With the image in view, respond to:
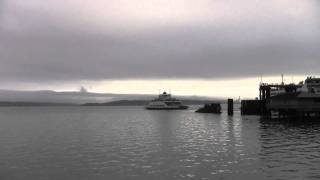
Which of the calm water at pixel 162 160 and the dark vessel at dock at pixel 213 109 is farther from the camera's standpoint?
the dark vessel at dock at pixel 213 109

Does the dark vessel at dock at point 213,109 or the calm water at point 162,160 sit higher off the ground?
the dark vessel at dock at point 213,109

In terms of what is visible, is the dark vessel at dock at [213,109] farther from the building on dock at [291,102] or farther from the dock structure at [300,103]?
the dock structure at [300,103]

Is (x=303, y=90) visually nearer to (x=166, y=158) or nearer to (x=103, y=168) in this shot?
(x=166, y=158)

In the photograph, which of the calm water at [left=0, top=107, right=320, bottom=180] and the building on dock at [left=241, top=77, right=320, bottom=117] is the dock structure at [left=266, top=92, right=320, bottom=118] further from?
the calm water at [left=0, top=107, right=320, bottom=180]

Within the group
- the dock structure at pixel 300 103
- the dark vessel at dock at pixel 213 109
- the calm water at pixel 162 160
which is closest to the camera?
the calm water at pixel 162 160

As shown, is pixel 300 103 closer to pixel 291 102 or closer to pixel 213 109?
pixel 291 102

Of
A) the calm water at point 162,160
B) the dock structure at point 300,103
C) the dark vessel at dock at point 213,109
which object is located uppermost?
the dock structure at point 300,103

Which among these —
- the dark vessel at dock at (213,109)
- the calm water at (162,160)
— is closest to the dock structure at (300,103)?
the calm water at (162,160)

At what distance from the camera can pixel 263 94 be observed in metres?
122

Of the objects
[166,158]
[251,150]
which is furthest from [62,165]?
[251,150]

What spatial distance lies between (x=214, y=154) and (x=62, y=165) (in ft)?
44.9

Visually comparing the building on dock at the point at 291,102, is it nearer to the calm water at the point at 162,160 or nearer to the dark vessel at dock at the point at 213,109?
the dark vessel at dock at the point at 213,109

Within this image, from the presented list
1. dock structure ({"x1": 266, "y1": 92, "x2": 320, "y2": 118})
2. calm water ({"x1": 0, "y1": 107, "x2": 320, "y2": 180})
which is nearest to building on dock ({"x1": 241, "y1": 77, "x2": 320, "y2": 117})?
dock structure ({"x1": 266, "y1": 92, "x2": 320, "y2": 118})

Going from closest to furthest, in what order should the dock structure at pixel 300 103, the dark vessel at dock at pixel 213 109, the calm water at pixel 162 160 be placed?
the calm water at pixel 162 160, the dock structure at pixel 300 103, the dark vessel at dock at pixel 213 109
